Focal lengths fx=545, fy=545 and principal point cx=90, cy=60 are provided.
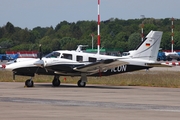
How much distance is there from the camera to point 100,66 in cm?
2878

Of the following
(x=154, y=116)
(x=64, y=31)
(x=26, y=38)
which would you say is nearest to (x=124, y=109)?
(x=154, y=116)

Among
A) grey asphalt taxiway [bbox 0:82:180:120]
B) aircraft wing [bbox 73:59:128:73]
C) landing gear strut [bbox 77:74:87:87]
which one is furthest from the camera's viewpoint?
landing gear strut [bbox 77:74:87:87]

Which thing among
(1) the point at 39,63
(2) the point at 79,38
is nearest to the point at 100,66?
(1) the point at 39,63

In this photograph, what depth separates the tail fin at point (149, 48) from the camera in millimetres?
30188

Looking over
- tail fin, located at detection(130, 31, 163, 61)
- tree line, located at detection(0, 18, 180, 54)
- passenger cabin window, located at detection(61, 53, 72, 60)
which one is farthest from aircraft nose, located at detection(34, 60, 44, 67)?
tree line, located at detection(0, 18, 180, 54)

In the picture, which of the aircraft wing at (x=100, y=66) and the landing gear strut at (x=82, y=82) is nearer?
the aircraft wing at (x=100, y=66)

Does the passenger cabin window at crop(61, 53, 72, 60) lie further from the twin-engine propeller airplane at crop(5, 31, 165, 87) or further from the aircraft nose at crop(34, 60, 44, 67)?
the aircraft nose at crop(34, 60, 44, 67)

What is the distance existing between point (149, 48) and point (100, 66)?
335 centimetres

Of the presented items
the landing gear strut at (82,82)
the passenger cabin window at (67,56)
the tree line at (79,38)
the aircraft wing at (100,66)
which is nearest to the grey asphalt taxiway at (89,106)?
the aircraft wing at (100,66)

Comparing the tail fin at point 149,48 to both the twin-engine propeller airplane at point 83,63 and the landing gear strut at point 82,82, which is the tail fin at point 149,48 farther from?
the landing gear strut at point 82,82

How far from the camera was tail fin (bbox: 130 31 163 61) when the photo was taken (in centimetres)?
3019

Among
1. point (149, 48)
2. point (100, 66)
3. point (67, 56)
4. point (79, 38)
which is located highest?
point (79, 38)

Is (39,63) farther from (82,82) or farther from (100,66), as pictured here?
(100,66)

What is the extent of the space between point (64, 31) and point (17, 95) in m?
115
